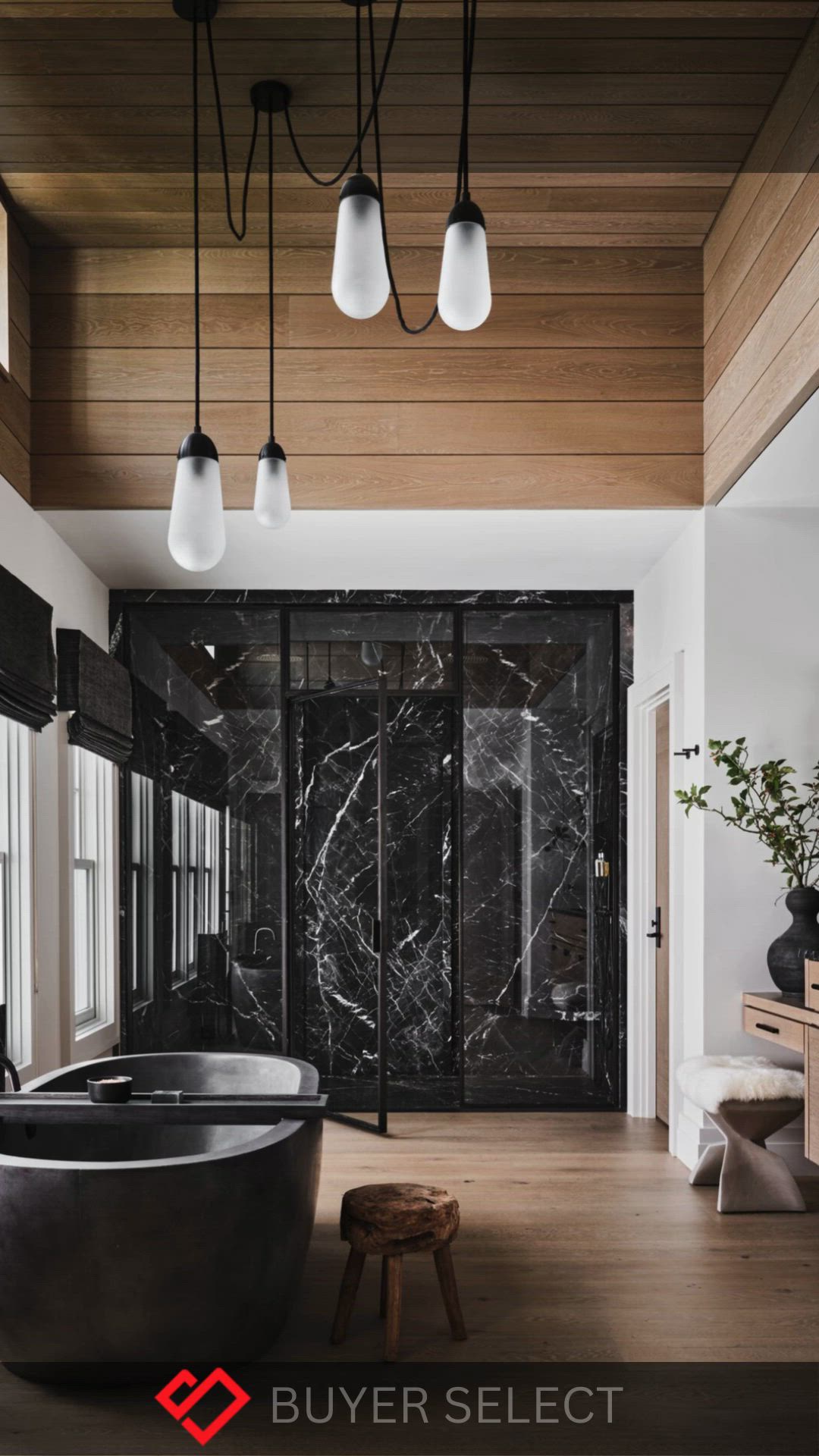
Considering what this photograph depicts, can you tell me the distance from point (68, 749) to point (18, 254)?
1851mm

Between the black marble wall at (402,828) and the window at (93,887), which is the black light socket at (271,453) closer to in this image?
the window at (93,887)

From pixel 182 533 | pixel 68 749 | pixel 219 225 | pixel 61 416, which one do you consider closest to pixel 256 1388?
pixel 182 533

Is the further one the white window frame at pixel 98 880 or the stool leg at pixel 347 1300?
the white window frame at pixel 98 880

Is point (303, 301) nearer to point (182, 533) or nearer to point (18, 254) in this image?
point (18, 254)

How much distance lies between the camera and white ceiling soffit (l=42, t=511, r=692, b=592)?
4.54 meters

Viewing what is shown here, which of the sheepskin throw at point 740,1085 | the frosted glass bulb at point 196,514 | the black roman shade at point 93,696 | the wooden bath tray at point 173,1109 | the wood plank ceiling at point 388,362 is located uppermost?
the wood plank ceiling at point 388,362

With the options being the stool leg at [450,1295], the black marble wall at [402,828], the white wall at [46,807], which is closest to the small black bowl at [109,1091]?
the stool leg at [450,1295]

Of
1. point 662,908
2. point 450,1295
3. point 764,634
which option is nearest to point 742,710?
point 764,634

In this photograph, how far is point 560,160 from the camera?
3.53 meters

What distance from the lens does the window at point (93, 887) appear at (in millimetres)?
5305

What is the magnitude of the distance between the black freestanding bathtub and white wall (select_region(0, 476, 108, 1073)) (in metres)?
1.95

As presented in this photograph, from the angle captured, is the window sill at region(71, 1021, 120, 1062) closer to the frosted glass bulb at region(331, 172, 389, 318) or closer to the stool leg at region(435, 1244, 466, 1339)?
the stool leg at region(435, 1244, 466, 1339)

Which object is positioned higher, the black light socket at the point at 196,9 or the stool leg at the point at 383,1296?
the black light socket at the point at 196,9

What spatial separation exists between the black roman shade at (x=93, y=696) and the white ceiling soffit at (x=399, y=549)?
0.45m
